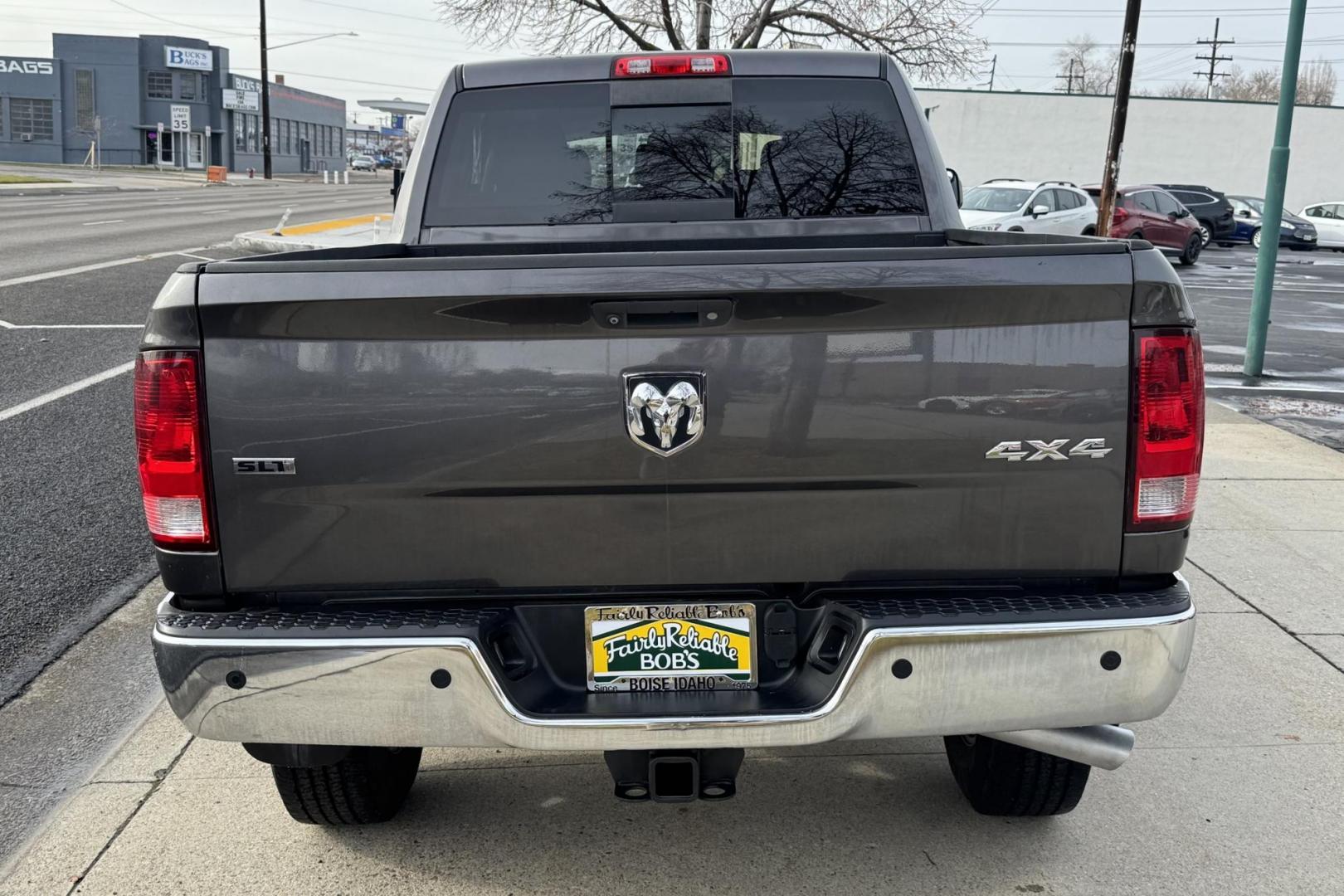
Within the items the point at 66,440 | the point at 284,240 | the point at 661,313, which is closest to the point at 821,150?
the point at 661,313

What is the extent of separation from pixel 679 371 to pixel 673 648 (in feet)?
2.04

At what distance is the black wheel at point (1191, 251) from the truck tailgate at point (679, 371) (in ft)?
88.1

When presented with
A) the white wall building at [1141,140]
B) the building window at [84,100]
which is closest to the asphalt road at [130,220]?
→ the white wall building at [1141,140]

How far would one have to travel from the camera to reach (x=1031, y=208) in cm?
2241

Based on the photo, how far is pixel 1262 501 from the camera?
702 cm

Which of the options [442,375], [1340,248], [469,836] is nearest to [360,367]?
[442,375]

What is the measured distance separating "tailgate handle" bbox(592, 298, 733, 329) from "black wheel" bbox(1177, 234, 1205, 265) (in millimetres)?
27127

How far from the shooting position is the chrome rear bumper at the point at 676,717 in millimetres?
2586

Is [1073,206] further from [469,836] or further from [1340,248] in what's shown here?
[469,836]

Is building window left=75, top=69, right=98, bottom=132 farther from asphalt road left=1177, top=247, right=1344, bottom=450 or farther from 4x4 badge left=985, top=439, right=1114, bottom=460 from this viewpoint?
4x4 badge left=985, top=439, right=1114, bottom=460

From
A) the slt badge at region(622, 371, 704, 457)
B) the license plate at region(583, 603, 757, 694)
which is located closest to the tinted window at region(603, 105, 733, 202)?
the slt badge at region(622, 371, 704, 457)

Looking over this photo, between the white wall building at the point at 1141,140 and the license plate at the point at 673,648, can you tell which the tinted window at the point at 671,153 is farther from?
the white wall building at the point at 1141,140

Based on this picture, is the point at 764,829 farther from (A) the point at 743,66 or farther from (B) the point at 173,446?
(A) the point at 743,66

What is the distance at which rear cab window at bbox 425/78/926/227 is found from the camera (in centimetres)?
418
